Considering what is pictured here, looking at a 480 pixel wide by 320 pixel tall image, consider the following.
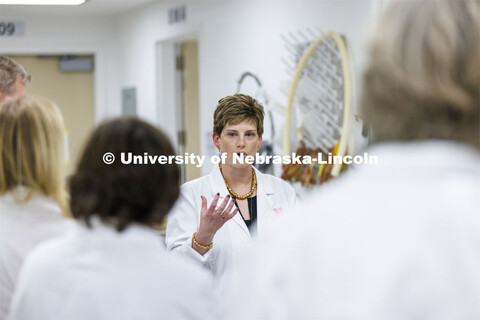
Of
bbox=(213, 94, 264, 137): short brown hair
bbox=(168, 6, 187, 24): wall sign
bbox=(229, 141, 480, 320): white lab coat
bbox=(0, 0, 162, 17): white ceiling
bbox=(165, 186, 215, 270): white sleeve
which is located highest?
bbox=(0, 0, 162, 17): white ceiling

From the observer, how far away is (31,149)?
1415mm

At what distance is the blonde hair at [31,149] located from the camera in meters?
1.41

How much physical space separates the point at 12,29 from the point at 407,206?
665cm

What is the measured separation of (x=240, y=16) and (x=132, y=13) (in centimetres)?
218

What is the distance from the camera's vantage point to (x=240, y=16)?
492cm

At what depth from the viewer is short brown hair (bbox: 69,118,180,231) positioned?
1.09 m

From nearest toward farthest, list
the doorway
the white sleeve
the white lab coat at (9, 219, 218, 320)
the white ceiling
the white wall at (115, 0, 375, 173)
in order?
the white lab coat at (9, 219, 218, 320) < the white sleeve < the white wall at (115, 0, 375, 173) < the doorway < the white ceiling

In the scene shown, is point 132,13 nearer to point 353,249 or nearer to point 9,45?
point 9,45

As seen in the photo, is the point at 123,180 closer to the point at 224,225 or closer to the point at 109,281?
the point at 109,281

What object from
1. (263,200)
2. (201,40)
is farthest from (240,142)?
(201,40)

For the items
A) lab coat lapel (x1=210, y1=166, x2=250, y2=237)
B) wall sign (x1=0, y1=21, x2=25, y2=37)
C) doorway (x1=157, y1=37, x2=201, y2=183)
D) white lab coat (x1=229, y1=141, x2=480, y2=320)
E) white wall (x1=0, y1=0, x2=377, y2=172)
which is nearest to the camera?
white lab coat (x1=229, y1=141, x2=480, y2=320)

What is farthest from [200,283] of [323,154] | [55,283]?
[323,154]

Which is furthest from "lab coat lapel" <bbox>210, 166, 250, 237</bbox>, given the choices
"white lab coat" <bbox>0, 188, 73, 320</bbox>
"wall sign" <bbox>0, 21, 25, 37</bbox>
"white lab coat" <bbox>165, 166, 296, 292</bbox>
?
"wall sign" <bbox>0, 21, 25, 37</bbox>

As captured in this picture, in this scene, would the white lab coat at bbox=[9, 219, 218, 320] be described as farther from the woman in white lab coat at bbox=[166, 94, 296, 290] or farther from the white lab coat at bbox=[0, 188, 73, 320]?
the woman in white lab coat at bbox=[166, 94, 296, 290]
